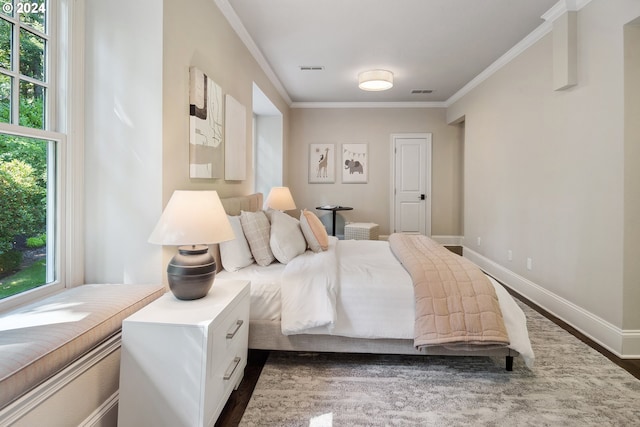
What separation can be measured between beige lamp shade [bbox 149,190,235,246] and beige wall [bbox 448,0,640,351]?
2.69 m

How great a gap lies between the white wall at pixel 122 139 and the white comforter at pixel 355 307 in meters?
0.81

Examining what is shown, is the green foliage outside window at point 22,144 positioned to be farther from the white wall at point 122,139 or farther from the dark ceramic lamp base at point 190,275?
the dark ceramic lamp base at point 190,275

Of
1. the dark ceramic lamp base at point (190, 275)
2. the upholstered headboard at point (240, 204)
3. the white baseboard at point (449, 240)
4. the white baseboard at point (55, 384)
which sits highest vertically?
the upholstered headboard at point (240, 204)

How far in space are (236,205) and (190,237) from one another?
1.24 m

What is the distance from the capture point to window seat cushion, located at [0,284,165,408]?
3.37 feet

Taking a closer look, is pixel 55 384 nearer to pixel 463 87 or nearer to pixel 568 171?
pixel 568 171

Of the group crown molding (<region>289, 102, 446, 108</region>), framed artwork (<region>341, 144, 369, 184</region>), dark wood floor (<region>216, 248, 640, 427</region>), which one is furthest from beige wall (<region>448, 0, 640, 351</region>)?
framed artwork (<region>341, 144, 369, 184</region>)

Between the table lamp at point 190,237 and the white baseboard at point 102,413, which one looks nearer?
the white baseboard at point 102,413

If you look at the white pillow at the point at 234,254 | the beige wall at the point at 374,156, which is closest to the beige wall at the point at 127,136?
the white pillow at the point at 234,254

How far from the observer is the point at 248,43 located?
3383 mm

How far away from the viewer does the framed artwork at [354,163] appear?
6.10 m

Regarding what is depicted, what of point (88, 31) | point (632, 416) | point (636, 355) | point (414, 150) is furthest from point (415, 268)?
point (414, 150)

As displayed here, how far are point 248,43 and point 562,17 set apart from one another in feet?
9.28

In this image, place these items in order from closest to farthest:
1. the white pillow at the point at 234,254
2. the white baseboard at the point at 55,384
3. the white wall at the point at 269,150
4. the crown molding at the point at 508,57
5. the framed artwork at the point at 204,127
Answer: the white baseboard at the point at 55,384
the framed artwork at the point at 204,127
the white pillow at the point at 234,254
the crown molding at the point at 508,57
the white wall at the point at 269,150
